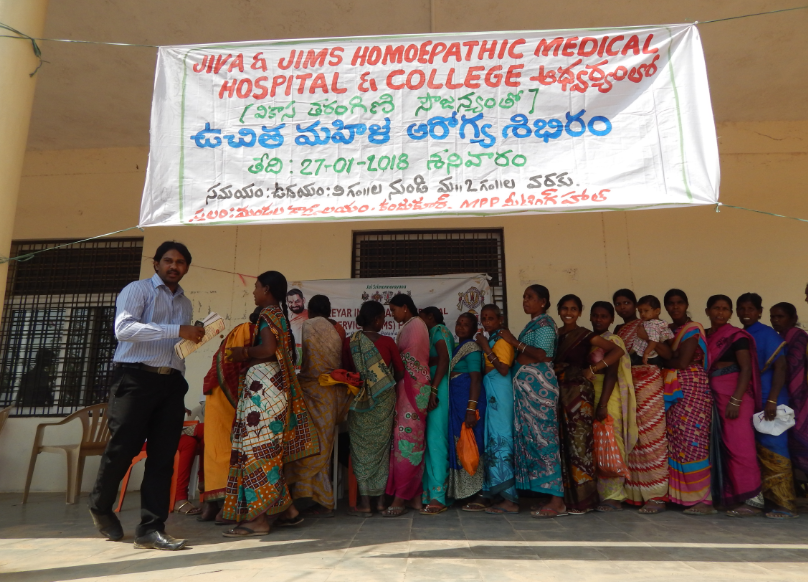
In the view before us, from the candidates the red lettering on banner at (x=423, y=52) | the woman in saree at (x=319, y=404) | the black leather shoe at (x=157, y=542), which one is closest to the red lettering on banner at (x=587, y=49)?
the red lettering on banner at (x=423, y=52)

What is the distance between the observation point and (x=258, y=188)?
9.83 ft

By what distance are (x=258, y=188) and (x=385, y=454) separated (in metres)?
2.12

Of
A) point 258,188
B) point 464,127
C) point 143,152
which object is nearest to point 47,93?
point 143,152

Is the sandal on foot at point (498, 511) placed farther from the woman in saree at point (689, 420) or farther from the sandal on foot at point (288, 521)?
the sandal on foot at point (288, 521)

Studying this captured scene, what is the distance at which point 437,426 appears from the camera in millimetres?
4223

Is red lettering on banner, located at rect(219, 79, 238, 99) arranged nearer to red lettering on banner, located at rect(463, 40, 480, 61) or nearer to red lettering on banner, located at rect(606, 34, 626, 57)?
red lettering on banner, located at rect(463, 40, 480, 61)

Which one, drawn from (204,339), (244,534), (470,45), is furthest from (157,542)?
(470,45)

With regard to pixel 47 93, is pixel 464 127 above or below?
below

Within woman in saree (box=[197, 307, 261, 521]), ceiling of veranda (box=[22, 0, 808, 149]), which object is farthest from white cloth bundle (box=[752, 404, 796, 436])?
woman in saree (box=[197, 307, 261, 521])

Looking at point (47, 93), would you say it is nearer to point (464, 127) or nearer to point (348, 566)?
point (464, 127)

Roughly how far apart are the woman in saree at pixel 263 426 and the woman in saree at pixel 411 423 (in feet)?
2.68

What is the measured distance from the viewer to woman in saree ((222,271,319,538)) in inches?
133

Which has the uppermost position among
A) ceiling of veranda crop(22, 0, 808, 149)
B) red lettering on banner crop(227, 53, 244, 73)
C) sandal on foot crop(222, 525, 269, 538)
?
ceiling of veranda crop(22, 0, 808, 149)

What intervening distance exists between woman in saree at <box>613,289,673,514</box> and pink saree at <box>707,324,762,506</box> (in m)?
0.37
